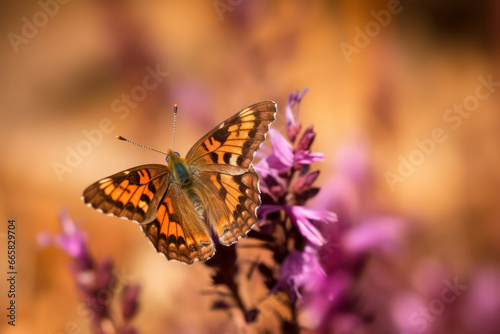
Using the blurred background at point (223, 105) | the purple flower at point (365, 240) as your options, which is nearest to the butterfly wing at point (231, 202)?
the purple flower at point (365, 240)

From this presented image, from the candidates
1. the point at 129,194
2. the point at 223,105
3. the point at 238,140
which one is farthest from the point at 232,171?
the point at 223,105

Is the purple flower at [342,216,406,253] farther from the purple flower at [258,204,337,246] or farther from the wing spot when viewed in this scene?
the wing spot

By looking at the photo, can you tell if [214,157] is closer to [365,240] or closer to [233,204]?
[233,204]

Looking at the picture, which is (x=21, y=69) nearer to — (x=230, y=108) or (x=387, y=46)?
(x=230, y=108)

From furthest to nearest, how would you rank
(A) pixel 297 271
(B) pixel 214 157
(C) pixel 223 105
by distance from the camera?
1. (C) pixel 223 105
2. (B) pixel 214 157
3. (A) pixel 297 271

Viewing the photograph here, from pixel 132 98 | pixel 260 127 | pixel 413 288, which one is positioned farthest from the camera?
pixel 132 98

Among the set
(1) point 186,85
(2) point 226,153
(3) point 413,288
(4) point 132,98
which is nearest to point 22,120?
(4) point 132,98

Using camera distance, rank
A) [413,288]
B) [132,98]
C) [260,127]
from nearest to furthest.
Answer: [260,127] → [413,288] → [132,98]
